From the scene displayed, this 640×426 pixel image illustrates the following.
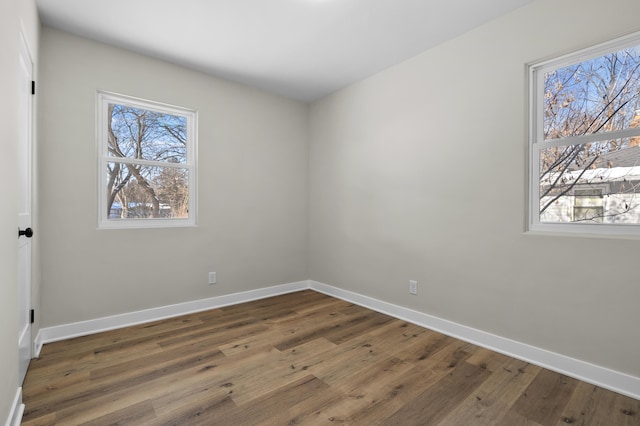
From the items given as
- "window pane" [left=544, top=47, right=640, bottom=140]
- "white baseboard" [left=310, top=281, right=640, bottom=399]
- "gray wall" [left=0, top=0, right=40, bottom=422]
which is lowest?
"white baseboard" [left=310, top=281, right=640, bottom=399]

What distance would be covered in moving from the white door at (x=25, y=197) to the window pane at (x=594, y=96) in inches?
142

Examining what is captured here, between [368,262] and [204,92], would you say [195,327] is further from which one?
[204,92]

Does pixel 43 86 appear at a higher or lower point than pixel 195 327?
higher

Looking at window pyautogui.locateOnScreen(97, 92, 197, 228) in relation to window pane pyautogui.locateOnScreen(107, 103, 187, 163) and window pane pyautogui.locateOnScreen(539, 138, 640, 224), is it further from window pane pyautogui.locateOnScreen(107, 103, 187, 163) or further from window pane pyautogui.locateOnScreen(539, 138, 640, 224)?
window pane pyautogui.locateOnScreen(539, 138, 640, 224)

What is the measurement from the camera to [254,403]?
181 centimetres

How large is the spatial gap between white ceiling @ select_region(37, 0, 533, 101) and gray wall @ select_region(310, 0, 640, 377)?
11.4 inches

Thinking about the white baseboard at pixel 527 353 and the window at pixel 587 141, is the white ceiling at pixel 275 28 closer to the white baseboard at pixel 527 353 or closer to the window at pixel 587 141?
the window at pixel 587 141

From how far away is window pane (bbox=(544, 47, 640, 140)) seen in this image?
200 cm

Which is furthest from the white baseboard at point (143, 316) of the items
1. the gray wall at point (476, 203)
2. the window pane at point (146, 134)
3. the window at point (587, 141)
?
the window at point (587, 141)

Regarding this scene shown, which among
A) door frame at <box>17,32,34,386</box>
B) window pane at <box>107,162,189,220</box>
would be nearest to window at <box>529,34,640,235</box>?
window pane at <box>107,162,189,220</box>

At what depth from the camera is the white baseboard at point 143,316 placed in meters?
2.60

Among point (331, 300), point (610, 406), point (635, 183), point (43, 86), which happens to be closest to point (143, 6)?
point (43, 86)

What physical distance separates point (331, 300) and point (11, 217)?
9.93ft

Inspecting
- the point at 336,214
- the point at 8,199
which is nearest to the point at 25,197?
the point at 8,199
